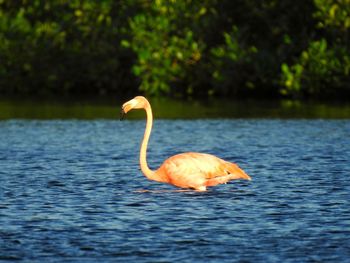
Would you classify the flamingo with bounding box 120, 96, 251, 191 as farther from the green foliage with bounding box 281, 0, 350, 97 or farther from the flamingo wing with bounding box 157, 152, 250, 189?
the green foliage with bounding box 281, 0, 350, 97

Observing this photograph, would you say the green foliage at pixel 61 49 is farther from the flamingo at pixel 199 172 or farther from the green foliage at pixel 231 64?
the flamingo at pixel 199 172

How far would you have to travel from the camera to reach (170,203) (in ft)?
49.2

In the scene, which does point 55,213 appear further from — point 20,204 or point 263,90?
point 263,90

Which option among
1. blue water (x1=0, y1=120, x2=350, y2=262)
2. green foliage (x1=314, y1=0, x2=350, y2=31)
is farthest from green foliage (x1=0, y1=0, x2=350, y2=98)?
blue water (x1=0, y1=120, x2=350, y2=262)

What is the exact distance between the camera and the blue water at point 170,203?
38.4ft

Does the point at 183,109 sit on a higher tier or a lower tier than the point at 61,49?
lower

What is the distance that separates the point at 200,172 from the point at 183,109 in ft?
61.2

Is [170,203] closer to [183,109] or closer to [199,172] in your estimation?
[199,172]

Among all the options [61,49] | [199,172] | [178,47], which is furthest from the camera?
[61,49]

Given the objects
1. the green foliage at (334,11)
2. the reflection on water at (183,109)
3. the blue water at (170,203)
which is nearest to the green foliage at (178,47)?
the green foliage at (334,11)

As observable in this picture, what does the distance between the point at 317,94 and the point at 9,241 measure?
2795 centimetres

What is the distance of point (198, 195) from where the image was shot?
622 inches

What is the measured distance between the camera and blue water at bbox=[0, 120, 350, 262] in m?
11.7

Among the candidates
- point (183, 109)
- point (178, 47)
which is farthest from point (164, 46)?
point (183, 109)
